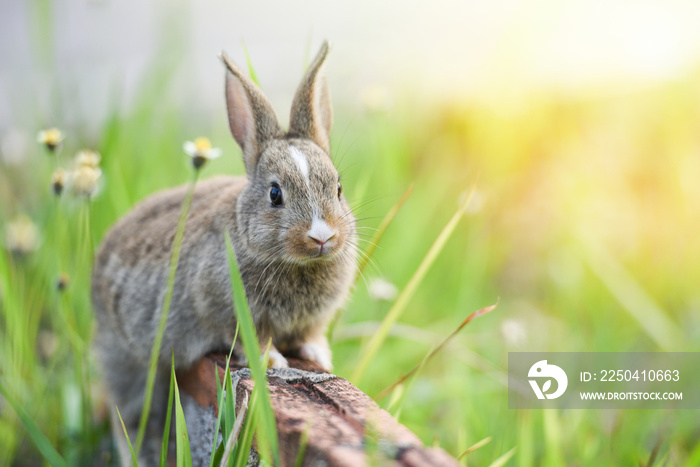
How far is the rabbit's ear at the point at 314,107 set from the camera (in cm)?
239

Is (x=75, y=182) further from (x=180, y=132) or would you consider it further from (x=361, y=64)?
(x=361, y=64)

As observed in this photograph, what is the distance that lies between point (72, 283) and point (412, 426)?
1.67 metres

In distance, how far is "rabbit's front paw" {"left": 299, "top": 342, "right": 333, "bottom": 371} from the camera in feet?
7.59

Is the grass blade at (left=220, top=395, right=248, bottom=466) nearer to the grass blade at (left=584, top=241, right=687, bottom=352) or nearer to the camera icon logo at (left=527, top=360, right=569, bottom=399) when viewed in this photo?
the camera icon logo at (left=527, top=360, right=569, bottom=399)

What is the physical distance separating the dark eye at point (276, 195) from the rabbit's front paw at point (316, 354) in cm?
56

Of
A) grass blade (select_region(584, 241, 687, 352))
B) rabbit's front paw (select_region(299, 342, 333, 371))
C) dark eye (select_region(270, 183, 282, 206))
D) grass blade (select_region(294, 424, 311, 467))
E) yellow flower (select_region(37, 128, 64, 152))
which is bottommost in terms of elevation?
grass blade (select_region(584, 241, 687, 352))

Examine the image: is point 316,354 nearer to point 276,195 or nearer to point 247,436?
point 276,195

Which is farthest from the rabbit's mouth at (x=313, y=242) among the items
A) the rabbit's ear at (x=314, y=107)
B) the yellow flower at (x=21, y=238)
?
the yellow flower at (x=21, y=238)

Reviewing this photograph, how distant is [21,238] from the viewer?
10.1ft

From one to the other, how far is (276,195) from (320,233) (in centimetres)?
30

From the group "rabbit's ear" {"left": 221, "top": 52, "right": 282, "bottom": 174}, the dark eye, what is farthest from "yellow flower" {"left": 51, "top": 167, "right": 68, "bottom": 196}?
the dark eye

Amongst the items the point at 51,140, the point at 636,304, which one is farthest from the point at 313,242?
the point at 636,304

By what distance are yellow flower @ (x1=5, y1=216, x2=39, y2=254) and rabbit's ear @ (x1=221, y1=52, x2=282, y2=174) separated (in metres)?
1.32

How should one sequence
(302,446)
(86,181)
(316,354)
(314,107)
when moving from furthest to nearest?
(314,107) < (316,354) < (86,181) < (302,446)
